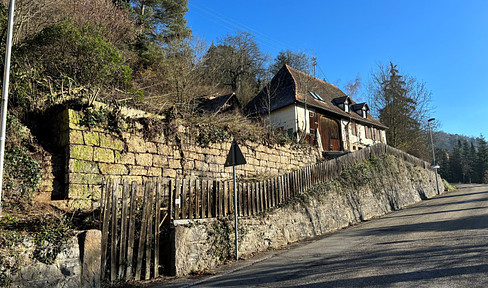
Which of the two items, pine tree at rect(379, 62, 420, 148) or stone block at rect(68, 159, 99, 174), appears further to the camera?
pine tree at rect(379, 62, 420, 148)

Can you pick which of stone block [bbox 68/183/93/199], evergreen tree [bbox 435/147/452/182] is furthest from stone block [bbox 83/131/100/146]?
evergreen tree [bbox 435/147/452/182]

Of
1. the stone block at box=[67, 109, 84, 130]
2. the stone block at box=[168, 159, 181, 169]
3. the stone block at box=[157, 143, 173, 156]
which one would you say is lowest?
the stone block at box=[168, 159, 181, 169]

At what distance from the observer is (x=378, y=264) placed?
18.5 ft

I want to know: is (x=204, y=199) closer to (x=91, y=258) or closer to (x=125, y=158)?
(x=125, y=158)

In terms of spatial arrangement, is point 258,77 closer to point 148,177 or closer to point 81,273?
point 148,177

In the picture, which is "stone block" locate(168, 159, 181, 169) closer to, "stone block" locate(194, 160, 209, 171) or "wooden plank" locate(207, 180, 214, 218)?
"stone block" locate(194, 160, 209, 171)

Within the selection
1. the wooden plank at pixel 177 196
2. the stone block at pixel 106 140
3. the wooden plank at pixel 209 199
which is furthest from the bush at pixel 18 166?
the wooden plank at pixel 209 199

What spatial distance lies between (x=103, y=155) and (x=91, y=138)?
0.47 m

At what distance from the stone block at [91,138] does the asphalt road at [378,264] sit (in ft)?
11.9

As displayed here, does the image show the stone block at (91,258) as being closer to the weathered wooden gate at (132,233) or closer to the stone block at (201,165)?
the weathered wooden gate at (132,233)

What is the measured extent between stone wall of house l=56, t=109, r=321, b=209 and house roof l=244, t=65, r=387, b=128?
A: 466 inches

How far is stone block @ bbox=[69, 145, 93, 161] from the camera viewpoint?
6448mm

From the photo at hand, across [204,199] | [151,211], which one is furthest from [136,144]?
[151,211]

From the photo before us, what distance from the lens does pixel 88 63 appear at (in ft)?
27.1
